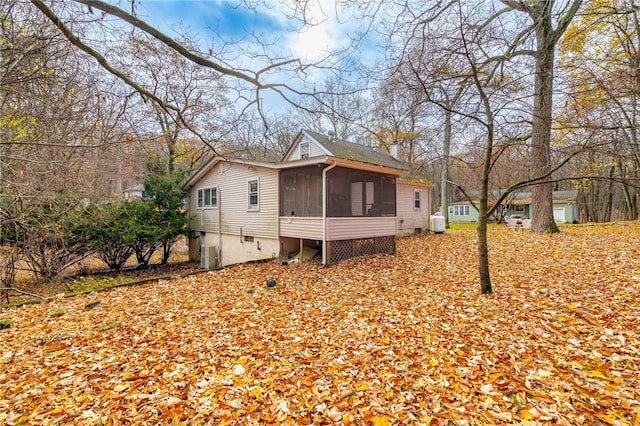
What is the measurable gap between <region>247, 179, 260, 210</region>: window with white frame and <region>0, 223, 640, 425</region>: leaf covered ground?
4.98 metres

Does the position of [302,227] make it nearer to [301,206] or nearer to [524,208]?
[301,206]

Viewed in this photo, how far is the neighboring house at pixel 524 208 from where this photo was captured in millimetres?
26680

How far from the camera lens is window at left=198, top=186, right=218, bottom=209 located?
13.4 meters

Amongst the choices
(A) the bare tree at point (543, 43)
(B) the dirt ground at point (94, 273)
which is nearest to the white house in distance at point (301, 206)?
(B) the dirt ground at point (94, 273)

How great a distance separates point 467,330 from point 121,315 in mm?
5514

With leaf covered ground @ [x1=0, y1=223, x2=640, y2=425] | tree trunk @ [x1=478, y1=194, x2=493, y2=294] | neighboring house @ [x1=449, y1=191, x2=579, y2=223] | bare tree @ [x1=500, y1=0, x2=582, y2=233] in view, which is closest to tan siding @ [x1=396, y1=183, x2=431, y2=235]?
bare tree @ [x1=500, y1=0, x2=582, y2=233]

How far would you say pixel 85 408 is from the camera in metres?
2.66

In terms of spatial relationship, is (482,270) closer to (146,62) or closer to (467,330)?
(467,330)

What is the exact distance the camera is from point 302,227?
9273 millimetres

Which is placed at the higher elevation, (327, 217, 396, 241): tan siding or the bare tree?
the bare tree

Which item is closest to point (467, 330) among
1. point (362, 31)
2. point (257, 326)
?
point (257, 326)

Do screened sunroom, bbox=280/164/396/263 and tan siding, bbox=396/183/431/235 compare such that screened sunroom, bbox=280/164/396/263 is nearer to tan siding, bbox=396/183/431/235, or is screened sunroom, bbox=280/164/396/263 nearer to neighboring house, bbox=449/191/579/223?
tan siding, bbox=396/183/431/235

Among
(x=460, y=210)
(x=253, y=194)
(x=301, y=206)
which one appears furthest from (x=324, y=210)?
(x=460, y=210)

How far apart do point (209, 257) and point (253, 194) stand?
12.1 ft
